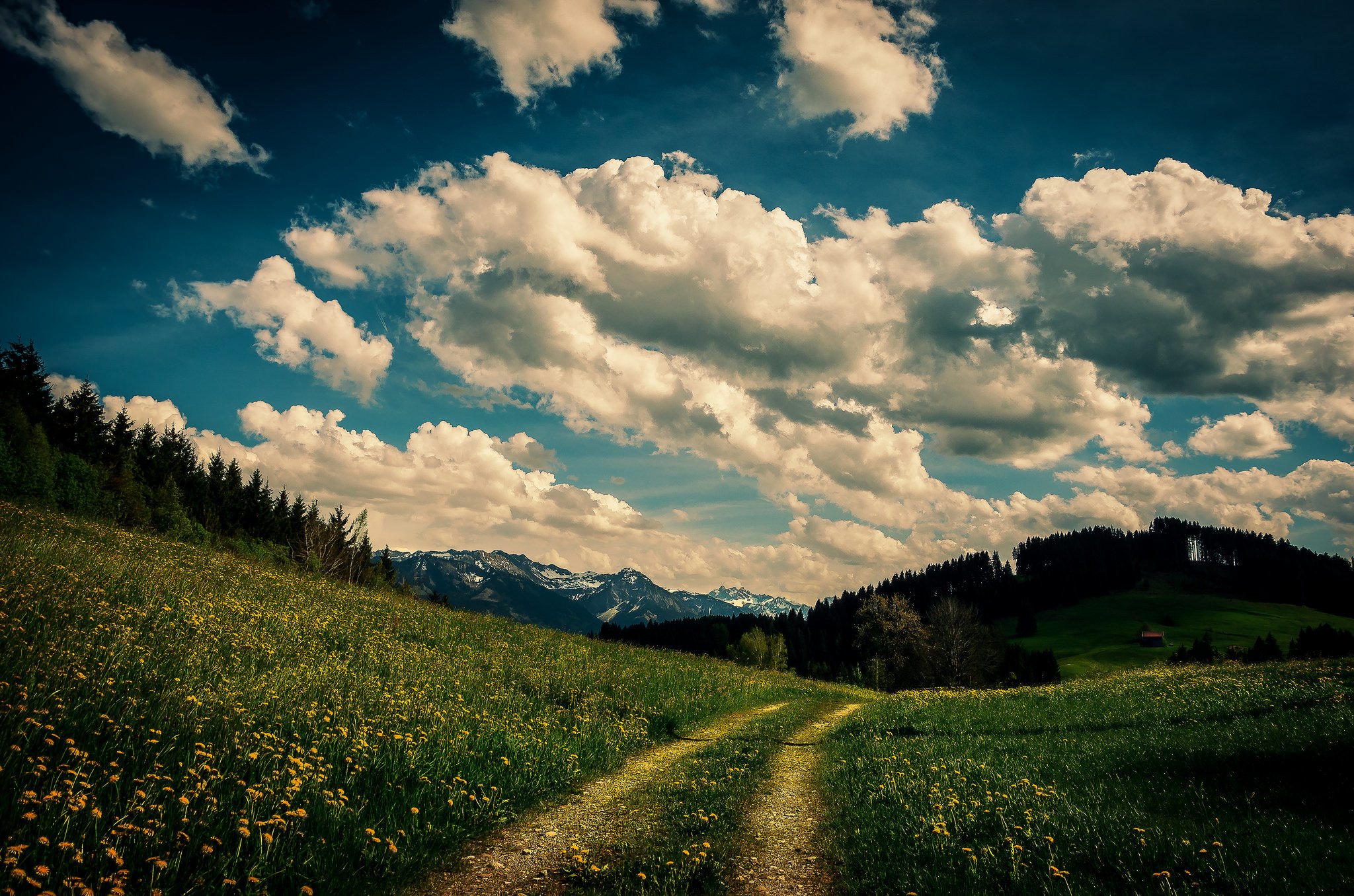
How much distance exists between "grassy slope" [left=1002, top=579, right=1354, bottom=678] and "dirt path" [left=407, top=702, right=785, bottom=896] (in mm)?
111766

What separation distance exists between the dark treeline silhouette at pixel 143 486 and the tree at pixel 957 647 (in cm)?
6004

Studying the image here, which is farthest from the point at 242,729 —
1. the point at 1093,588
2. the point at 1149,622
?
the point at 1093,588

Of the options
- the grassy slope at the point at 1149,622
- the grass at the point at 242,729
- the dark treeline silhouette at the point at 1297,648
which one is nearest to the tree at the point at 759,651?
the grassy slope at the point at 1149,622

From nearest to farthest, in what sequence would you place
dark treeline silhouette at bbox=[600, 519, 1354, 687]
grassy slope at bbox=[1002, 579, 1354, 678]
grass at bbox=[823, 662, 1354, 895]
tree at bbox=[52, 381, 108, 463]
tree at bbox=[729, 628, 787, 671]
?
grass at bbox=[823, 662, 1354, 895] → tree at bbox=[52, 381, 108, 463] → tree at bbox=[729, 628, 787, 671] → grassy slope at bbox=[1002, 579, 1354, 678] → dark treeline silhouette at bbox=[600, 519, 1354, 687]

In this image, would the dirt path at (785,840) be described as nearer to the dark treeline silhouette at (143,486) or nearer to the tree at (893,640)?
the dark treeline silhouette at (143,486)

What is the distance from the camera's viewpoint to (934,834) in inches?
313

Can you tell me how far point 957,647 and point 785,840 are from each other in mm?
68052

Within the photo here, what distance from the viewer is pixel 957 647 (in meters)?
67.3

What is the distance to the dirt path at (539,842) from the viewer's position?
656 centimetres

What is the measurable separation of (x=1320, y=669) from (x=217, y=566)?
41644 mm

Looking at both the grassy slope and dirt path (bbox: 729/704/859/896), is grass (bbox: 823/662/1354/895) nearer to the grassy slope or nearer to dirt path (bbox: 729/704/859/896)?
dirt path (bbox: 729/704/859/896)

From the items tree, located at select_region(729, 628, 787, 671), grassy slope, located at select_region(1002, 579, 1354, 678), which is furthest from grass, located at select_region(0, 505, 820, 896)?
grassy slope, located at select_region(1002, 579, 1354, 678)

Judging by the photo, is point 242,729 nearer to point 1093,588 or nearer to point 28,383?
point 28,383

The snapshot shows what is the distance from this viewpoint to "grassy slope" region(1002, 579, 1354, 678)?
109 meters
